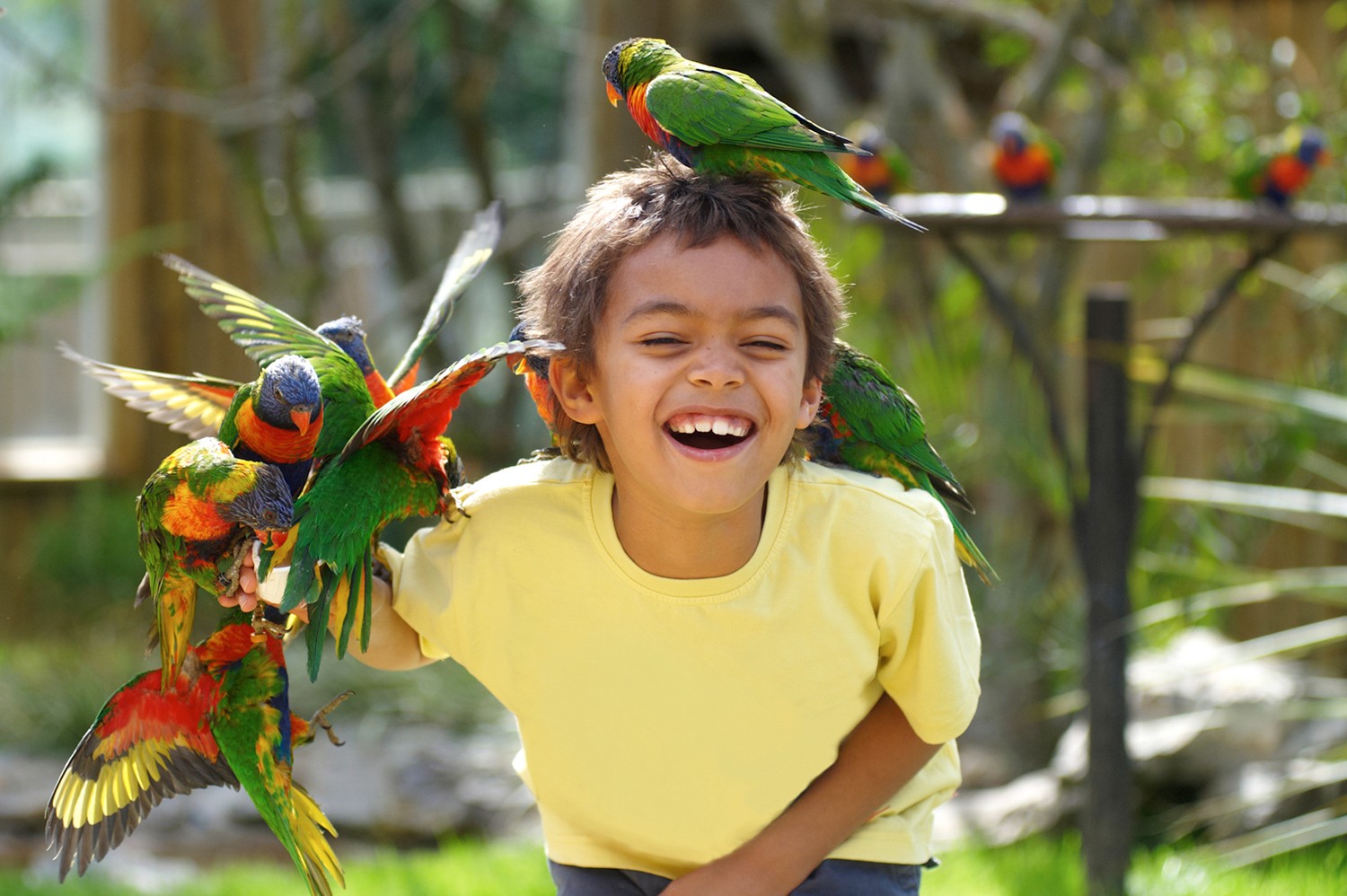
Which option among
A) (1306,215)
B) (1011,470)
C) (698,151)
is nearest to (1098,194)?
(1011,470)

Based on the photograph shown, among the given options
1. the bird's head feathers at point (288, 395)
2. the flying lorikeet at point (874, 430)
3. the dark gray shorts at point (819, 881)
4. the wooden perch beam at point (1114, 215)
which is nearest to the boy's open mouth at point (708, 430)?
the flying lorikeet at point (874, 430)

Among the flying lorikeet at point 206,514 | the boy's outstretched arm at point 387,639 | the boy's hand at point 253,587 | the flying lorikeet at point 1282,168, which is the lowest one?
the boy's outstretched arm at point 387,639

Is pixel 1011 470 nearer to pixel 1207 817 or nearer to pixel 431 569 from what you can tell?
pixel 1207 817

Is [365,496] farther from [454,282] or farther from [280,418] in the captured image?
[454,282]

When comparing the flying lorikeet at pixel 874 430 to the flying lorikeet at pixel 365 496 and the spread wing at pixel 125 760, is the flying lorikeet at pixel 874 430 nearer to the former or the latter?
the flying lorikeet at pixel 365 496

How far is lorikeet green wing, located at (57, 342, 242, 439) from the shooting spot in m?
1.42

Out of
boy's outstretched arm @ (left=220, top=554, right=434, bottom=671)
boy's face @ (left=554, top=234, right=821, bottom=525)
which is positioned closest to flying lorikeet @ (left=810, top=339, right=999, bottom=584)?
boy's face @ (left=554, top=234, right=821, bottom=525)

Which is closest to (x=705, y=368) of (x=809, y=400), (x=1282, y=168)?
(x=809, y=400)

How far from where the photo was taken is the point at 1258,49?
374 cm

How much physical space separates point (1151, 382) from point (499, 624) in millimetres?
2806

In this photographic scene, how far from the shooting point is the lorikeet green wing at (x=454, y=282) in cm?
134

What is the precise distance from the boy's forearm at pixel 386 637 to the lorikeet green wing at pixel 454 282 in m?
0.22

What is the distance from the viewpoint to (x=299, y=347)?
136 centimetres

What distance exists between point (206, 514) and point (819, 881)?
0.73m
